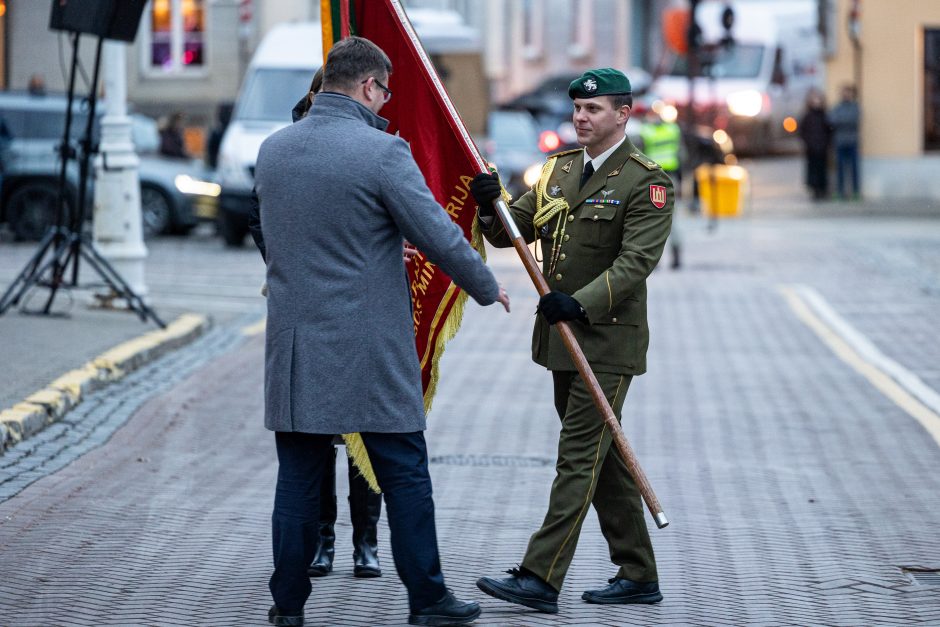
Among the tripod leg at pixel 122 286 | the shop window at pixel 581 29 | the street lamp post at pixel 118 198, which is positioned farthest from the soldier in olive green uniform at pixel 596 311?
the shop window at pixel 581 29

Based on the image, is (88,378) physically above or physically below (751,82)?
above

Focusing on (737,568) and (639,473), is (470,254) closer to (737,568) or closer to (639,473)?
(639,473)

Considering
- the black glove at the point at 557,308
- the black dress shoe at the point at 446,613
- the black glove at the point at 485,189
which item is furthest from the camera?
the black glove at the point at 485,189

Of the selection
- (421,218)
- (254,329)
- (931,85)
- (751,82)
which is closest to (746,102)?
(751,82)

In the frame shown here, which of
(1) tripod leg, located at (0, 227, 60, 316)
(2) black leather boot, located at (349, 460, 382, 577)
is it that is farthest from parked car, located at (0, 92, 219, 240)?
(2) black leather boot, located at (349, 460, 382, 577)

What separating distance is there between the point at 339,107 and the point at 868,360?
25.5 ft

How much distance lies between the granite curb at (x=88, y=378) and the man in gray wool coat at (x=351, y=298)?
3.35 metres

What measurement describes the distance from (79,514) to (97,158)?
23.7 ft

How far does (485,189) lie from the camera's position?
18.8 ft

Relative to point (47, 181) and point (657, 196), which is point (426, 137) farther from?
point (47, 181)

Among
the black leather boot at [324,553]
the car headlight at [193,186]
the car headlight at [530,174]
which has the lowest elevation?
the car headlight at [530,174]

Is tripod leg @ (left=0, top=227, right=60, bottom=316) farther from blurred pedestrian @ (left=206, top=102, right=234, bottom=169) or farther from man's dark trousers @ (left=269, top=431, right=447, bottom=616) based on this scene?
blurred pedestrian @ (left=206, top=102, right=234, bottom=169)

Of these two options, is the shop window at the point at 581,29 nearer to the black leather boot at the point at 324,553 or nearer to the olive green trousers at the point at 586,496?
the black leather boot at the point at 324,553

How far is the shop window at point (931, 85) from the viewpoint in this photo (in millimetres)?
28859
